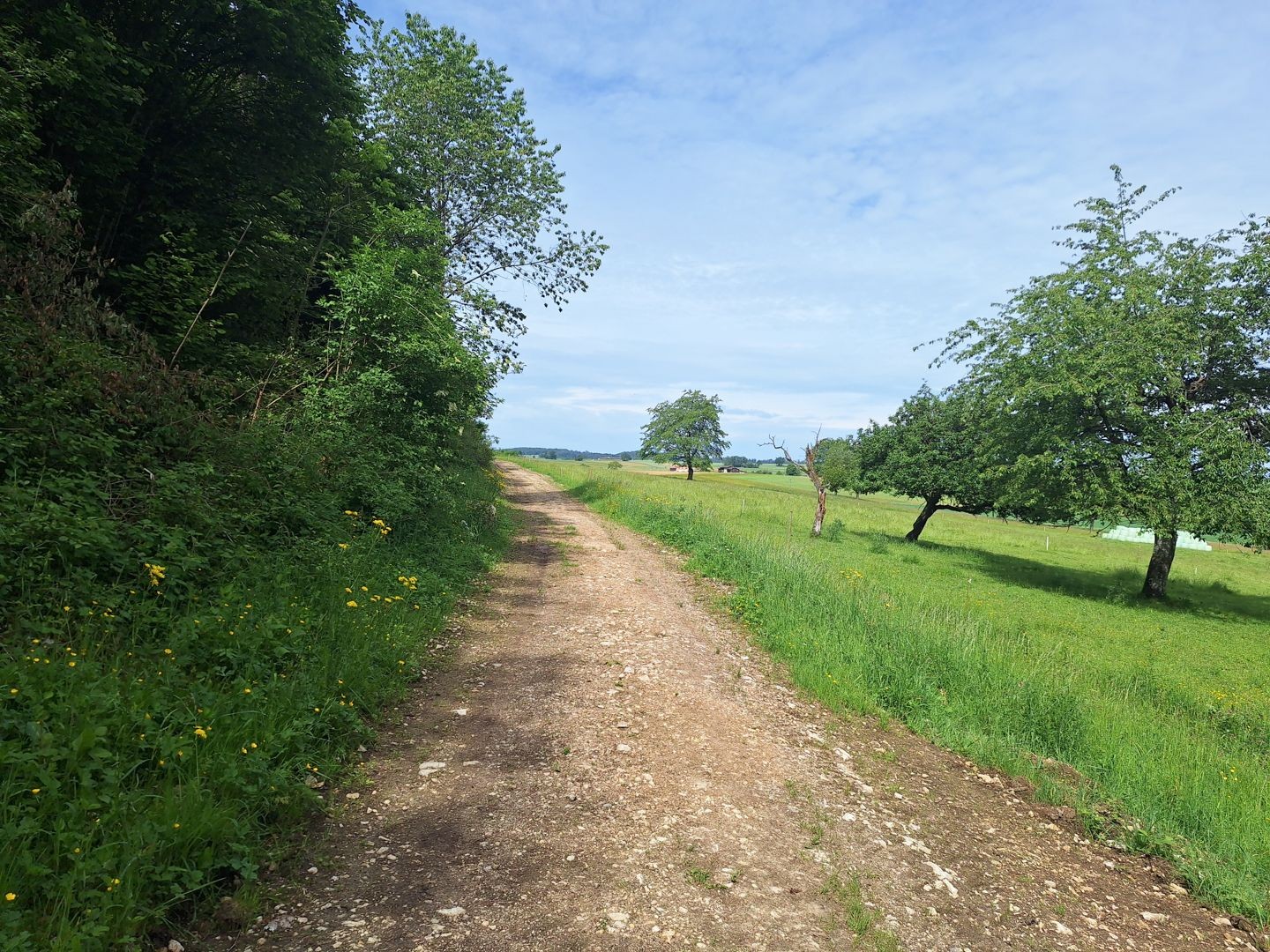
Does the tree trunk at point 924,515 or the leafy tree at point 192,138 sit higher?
the leafy tree at point 192,138

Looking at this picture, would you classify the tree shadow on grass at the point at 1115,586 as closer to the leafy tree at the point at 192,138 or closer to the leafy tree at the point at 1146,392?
the leafy tree at the point at 1146,392

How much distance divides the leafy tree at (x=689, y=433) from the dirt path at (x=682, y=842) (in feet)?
248

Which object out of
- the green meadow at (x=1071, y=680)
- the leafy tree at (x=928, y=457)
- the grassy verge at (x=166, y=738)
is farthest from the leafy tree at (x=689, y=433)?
the grassy verge at (x=166, y=738)

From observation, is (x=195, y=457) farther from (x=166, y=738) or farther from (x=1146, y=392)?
(x=1146, y=392)

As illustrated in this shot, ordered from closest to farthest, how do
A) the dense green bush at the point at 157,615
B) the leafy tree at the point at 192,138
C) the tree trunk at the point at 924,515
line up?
1. the dense green bush at the point at 157,615
2. the leafy tree at the point at 192,138
3. the tree trunk at the point at 924,515

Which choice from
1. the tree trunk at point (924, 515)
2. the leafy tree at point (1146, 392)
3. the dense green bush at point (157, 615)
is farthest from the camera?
the tree trunk at point (924, 515)

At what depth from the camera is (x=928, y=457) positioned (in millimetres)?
31000

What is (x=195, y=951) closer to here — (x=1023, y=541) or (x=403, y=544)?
(x=403, y=544)

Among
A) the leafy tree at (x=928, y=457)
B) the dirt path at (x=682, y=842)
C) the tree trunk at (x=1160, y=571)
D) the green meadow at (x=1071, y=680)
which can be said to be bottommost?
the dirt path at (x=682, y=842)

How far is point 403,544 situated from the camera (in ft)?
33.4

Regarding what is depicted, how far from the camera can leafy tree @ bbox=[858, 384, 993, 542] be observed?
28267mm

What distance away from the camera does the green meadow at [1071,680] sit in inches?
203

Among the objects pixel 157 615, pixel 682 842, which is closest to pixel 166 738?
pixel 157 615

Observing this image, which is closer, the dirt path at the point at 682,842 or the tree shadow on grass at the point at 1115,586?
the dirt path at the point at 682,842
